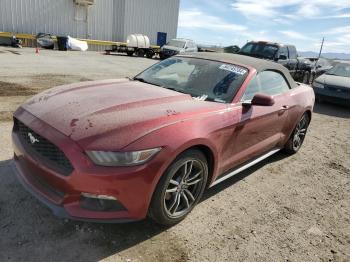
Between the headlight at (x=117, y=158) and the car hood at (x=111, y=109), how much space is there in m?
0.06

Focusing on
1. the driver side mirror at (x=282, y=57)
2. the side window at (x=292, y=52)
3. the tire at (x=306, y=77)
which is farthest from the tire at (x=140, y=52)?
the driver side mirror at (x=282, y=57)

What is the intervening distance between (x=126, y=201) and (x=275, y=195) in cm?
231

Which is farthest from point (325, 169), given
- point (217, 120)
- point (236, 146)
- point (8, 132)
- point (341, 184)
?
point (8, 132)

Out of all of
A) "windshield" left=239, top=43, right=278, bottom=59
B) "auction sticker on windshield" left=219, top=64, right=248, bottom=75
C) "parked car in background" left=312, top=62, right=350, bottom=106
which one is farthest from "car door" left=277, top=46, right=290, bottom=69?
"auction sticker on windshield" left=219, top=64, right=248, bottom=75

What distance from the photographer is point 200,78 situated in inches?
167

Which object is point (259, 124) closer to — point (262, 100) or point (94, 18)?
point (262, 100)

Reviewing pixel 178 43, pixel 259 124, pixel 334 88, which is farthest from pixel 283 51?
pixel 178 43

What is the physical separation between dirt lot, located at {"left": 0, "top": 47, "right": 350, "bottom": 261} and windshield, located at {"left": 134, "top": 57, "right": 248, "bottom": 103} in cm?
123

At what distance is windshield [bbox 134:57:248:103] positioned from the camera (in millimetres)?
3979

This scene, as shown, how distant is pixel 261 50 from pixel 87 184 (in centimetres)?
1279

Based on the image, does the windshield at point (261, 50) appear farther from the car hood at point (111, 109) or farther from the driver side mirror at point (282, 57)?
the car hood at point (111, 109)

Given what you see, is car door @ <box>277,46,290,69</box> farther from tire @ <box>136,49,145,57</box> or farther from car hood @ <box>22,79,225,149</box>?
tire @ <box>136,49,145,57</box>

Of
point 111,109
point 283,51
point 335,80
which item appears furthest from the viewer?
point 283,51

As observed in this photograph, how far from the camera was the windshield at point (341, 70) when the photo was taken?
38.9 ft
